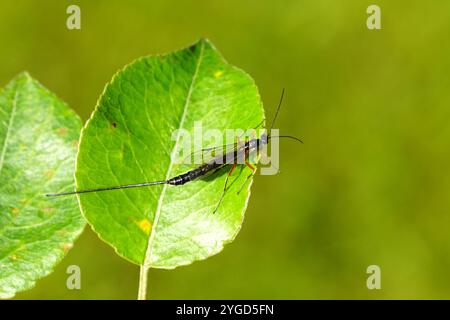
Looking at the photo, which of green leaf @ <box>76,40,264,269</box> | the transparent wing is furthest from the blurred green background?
green leaf @ <box>76,40,264,269</box>

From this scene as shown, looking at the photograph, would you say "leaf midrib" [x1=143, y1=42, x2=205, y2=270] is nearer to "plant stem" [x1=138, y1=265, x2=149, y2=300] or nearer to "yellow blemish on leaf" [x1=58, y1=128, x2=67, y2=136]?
"plant stem" [x1=138, y1=265, x2=149, y2=300]

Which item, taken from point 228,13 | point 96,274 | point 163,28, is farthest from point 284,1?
point 96,274

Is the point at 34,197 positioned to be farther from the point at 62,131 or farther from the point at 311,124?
the point at 311,124

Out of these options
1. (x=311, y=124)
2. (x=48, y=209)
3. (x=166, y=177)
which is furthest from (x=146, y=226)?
(x=311, y=124)

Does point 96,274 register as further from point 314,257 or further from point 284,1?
point 284,1

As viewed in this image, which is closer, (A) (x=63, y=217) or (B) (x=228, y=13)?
(A) (x=63, y=217)

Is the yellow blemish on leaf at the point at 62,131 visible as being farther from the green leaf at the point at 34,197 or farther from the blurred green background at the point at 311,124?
the blurred green background at the point at 311,124
